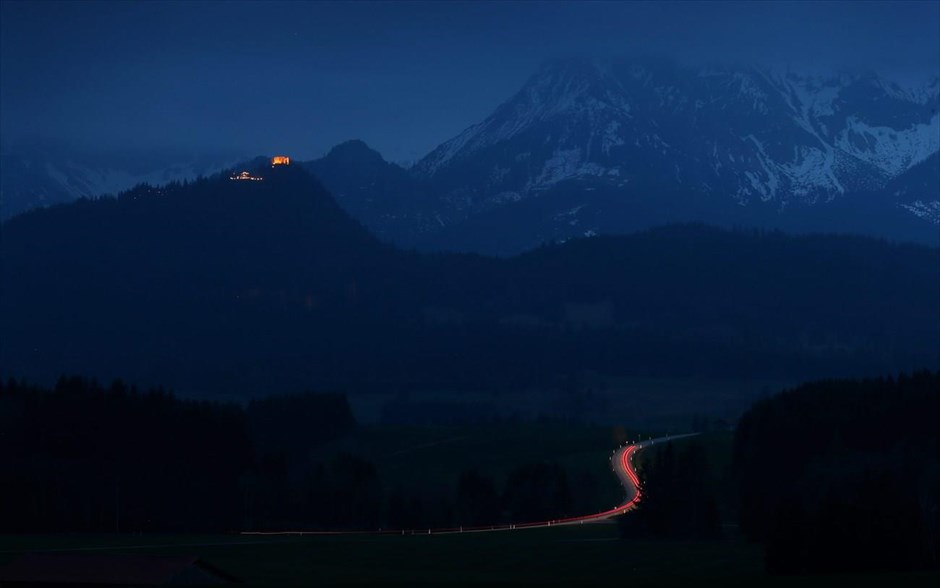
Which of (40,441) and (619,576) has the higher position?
(40,441)

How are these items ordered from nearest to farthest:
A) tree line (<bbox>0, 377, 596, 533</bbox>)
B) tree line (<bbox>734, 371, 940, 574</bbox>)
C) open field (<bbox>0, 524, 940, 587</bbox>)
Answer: open field (<bbox>0, 524, 940, 587</bbox>)
tree line (<bbox>734, 371, 940, 574</bbox>)
tree line (<bbox>0, 377, 596, 533</bbox>)

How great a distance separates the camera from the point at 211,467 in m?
170

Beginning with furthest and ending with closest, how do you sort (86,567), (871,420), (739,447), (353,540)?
1. (739,447)
2. (871,420)
3. (353,540)
4. (86,567)

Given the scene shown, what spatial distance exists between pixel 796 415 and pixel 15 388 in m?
72.1

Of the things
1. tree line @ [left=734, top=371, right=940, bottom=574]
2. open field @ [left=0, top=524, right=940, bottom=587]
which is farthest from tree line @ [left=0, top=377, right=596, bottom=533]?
open field @ [left=0, top=524, right=940, bottom=587]

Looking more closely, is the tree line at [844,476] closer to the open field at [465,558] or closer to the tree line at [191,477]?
the open field at [465,558]

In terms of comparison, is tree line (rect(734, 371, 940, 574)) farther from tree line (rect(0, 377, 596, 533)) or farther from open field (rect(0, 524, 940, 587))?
tree line (rect(0, 377, 596, 533))

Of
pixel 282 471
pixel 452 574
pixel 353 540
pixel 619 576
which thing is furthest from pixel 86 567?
pixel 282 471

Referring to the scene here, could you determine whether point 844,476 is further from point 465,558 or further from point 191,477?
point 191,477

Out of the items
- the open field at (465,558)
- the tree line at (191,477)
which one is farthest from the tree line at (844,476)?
the tree line at (191,477)

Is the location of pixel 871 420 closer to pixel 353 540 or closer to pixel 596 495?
pixel 596 495

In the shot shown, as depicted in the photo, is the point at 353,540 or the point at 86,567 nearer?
the point at 86,567

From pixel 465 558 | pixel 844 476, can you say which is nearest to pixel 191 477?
pixel 465 558

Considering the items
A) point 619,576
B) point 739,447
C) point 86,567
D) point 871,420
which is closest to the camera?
point 86,567
